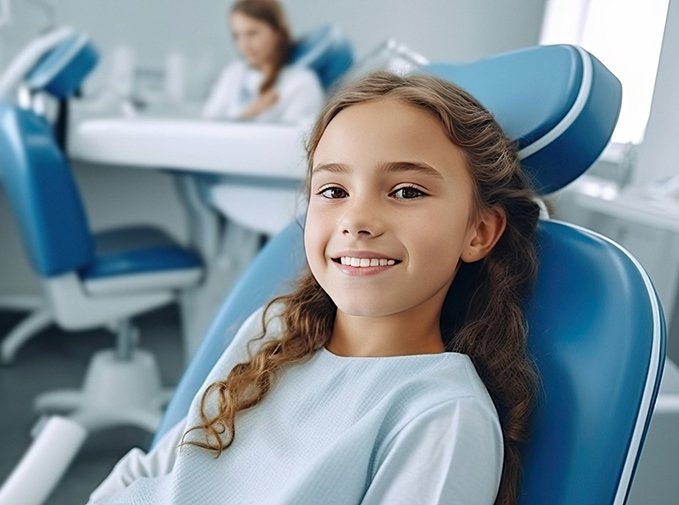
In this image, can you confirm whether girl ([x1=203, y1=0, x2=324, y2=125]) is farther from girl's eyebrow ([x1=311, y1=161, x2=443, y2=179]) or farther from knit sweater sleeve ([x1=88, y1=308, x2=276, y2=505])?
girl's eyebrow ([x1=311, y1=161, x2=443, y2=179])

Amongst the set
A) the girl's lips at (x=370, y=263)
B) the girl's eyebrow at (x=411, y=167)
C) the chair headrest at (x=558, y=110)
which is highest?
the chair headrest at (x=558, y=110)

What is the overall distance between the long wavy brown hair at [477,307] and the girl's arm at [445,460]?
6 centimetres

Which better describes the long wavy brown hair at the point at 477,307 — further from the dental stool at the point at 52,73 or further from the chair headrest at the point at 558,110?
the dental stool at the point at 52,73

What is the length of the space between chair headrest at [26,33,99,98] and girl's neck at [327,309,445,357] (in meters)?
1.21

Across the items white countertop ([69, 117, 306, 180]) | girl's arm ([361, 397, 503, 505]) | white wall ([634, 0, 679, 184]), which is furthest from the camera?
white wall ([634, 0, 679, 184])

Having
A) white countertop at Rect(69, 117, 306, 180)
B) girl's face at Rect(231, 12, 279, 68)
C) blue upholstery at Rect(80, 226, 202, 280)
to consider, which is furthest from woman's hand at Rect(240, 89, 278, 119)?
white countertop at Rect(69, 117, 306, 180)

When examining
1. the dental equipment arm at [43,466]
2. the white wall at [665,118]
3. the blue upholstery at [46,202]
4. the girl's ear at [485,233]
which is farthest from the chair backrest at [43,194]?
the white wall at [665,118]

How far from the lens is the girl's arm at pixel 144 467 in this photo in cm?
83

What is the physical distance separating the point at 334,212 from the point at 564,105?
24 centimetres

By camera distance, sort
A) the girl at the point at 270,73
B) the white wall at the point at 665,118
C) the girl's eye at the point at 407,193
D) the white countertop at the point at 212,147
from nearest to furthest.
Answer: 1. the girl's eye at the point at 407,193
2. the white countertop at the point at 212,147
3. the white wall at the point at 665,118
4. the girl at the point at 270,73

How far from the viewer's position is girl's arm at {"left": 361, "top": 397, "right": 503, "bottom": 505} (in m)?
0.56

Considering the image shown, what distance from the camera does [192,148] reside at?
140cm

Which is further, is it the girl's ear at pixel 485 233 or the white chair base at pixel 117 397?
the white chair base at pixel 117 397

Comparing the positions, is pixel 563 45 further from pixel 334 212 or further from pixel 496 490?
pixel 496 490
